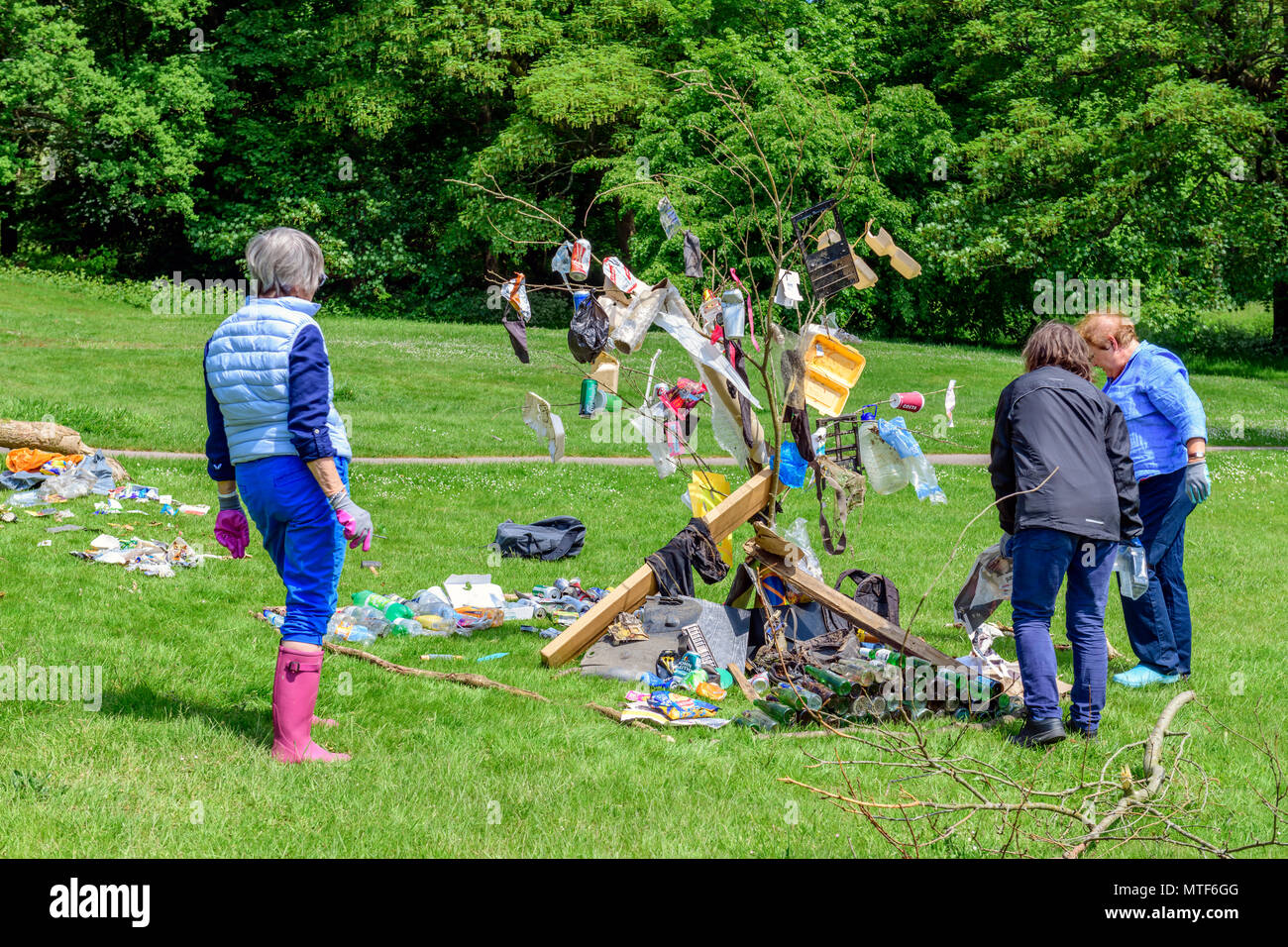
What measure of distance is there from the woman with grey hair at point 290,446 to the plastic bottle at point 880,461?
239 centimetres

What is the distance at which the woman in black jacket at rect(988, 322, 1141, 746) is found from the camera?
4570mm

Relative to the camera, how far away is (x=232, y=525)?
4.51 m

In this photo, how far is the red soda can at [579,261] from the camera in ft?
16.6

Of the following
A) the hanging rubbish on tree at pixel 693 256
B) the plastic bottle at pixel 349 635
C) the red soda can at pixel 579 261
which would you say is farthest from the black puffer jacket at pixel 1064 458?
the plastic bottle at pixel 349 635

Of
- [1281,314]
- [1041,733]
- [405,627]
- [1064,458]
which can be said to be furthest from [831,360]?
[1281,314]

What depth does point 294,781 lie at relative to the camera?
3.93 m

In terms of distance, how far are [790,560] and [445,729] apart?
1.83 meters

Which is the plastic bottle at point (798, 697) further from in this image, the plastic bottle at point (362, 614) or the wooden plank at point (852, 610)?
the plastic bottle at point (362, 614)

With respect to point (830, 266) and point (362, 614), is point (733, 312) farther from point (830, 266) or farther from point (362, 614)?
point (362, 614)

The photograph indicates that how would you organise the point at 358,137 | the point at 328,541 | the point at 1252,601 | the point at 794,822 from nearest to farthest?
the point at 794,822
the point at 328,541
the point at 1252,601
the point at 358,137

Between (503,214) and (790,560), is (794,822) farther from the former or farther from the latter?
(503,214)

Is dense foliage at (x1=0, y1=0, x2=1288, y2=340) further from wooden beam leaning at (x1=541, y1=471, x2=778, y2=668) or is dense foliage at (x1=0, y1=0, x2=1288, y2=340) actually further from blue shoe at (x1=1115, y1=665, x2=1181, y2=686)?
wooden beam leaning at (x1=541, y1=471, x2=778, y2=668)

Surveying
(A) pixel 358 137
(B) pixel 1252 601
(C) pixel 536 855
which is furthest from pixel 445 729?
(A) pixel 358 137

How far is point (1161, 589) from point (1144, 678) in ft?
1.71
